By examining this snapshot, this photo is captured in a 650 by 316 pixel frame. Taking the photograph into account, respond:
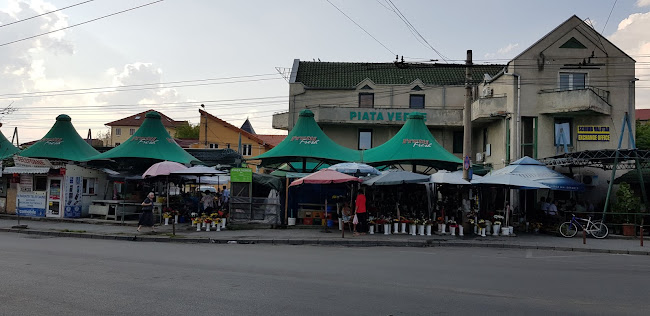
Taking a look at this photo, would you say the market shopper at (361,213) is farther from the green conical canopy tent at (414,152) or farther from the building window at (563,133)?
the building window at (563,133)

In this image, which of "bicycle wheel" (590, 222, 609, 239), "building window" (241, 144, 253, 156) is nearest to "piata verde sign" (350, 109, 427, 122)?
"bicycle wheel" (590, 222, 609, 239)

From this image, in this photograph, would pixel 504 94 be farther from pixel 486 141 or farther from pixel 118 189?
pixel 118 189

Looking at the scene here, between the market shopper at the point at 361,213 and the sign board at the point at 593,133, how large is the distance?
14615 millimetres

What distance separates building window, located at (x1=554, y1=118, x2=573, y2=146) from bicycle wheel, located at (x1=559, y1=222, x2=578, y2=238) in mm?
7951

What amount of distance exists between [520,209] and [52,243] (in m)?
21.9

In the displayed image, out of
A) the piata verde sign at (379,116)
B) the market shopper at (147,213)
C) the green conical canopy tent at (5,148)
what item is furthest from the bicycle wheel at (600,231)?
the green conical canopy tent at (5,148)

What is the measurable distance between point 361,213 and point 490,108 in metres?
13.7

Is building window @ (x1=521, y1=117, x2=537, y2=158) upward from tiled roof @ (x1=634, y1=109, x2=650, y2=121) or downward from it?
downward

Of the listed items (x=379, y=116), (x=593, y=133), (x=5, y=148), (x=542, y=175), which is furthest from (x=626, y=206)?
(x=5, y=148)

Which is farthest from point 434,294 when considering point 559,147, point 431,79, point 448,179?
point 431,79

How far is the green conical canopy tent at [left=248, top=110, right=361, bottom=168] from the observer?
984 inches

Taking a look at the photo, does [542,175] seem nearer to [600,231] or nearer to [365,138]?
[600,231]

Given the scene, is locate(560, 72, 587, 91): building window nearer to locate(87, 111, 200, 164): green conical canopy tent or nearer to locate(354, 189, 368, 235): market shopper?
locate(354, 189, 368, 235): market shopper

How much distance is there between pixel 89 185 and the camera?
2480 centimetres
